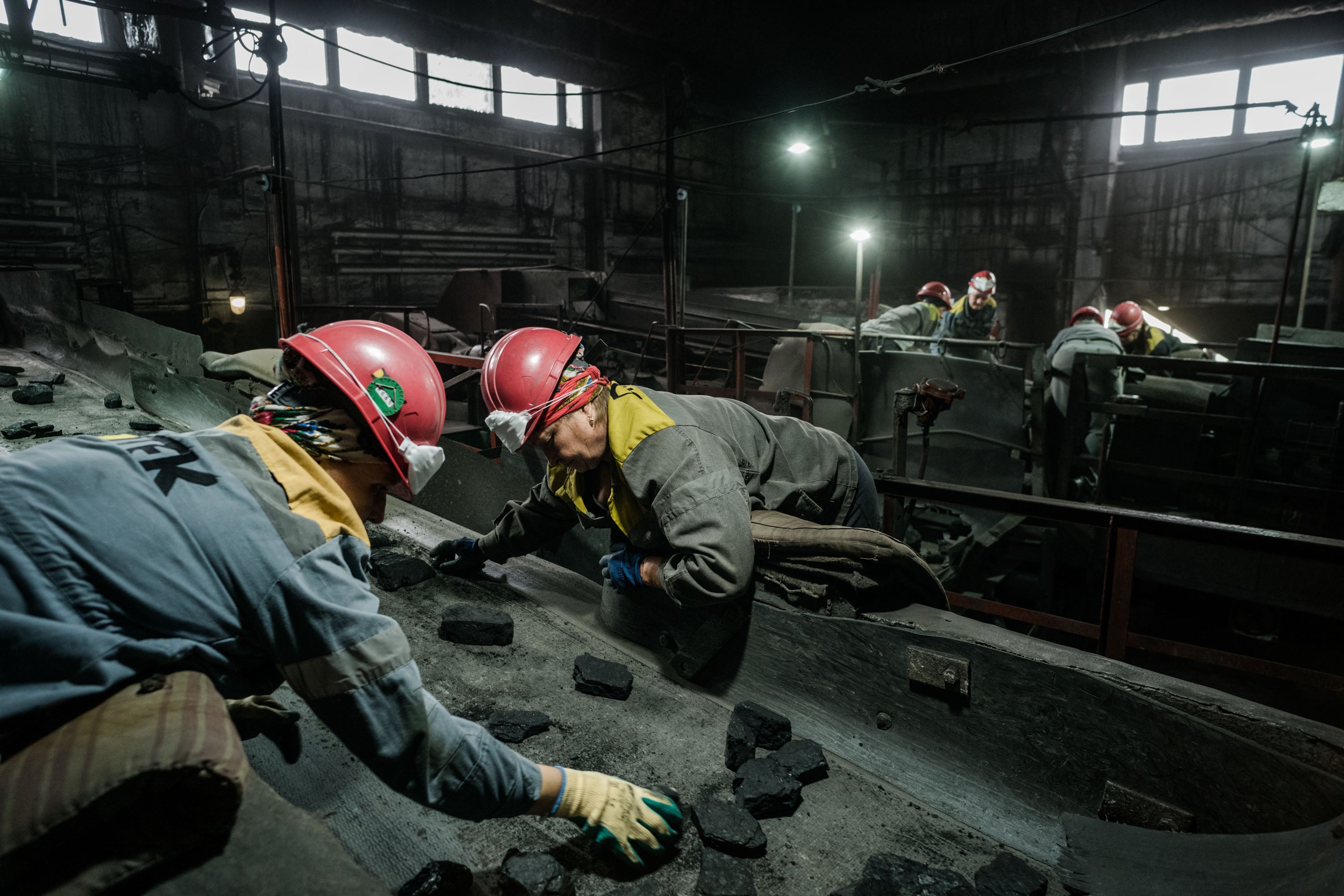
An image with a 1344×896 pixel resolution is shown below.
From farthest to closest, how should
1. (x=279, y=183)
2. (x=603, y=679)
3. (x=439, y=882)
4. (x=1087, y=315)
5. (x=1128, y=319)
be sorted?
(x=1087, y=315)
(x=1128, y=319)
(x=279, y=183)
(x=603, y=679)
(x=439, y=882)

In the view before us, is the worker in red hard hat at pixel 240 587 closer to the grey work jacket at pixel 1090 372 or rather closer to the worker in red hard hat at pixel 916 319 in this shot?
the grey work jacket at pixel 1090 372

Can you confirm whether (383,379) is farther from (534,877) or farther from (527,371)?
(534,877)

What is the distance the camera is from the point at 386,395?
1690 mm

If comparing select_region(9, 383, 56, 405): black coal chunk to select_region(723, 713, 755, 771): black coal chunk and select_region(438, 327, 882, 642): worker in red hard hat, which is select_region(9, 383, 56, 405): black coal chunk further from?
select_region(723, 713, 755, 771): black coal chunk

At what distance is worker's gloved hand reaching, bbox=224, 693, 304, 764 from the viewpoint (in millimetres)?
1885

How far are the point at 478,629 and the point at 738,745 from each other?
3.72ft

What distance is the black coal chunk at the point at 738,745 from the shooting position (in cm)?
226

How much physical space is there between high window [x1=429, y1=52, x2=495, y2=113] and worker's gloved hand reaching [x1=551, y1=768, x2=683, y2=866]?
14279 mm

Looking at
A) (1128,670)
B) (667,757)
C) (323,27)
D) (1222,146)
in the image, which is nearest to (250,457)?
(667,757)

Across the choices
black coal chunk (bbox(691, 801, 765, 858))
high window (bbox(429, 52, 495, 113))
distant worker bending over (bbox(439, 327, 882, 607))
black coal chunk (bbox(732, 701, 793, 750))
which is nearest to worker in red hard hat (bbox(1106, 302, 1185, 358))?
distant worker bending over (bbox(439, 327, 882, 607))

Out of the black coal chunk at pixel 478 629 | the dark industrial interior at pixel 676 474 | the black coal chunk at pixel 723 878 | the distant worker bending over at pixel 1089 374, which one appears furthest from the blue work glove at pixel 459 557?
the distant worker bending over at pixel 1089 374

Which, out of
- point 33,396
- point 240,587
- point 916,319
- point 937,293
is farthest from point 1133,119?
point 240,587

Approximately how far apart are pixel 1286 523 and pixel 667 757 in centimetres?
532

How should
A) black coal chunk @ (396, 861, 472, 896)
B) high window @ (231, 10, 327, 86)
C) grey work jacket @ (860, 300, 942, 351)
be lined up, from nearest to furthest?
black coal chunk @ (396, 861, 472, 896) < grey work jacket @ (860, 300, 942, 351) < high window @ (231, 10, 327, 86)
